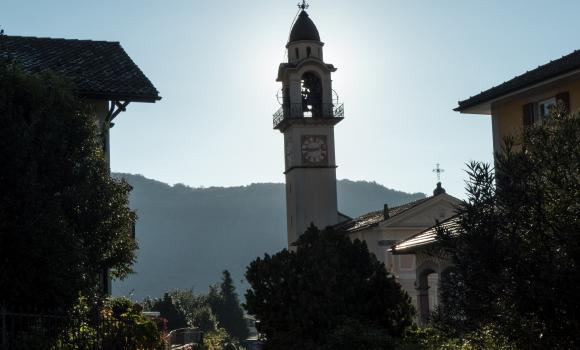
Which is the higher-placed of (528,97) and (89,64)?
(89,64)

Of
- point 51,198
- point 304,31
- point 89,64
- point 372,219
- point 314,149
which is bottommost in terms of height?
point 51,198

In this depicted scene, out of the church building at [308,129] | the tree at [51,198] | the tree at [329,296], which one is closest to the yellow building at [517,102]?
the tree at [329,296]

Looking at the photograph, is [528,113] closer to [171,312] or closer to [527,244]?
[527,244]

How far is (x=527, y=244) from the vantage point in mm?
10602

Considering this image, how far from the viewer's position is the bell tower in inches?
2226

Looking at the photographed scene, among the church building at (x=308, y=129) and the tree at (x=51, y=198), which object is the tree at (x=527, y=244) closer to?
the tree at (x=51, y=198)

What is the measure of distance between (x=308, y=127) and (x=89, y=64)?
34.0 m

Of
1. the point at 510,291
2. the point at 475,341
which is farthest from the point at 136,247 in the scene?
the point at 510,291

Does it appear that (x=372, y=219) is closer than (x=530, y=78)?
No

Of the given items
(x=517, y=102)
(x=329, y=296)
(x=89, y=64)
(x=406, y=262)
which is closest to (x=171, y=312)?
(x=406, y=262)

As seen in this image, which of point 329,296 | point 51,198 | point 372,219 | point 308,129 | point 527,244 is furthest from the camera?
Answer: point 308,129

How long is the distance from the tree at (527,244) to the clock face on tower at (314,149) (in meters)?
45.5

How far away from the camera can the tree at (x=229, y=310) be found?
4034 inches

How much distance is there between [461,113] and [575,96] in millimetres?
5292
